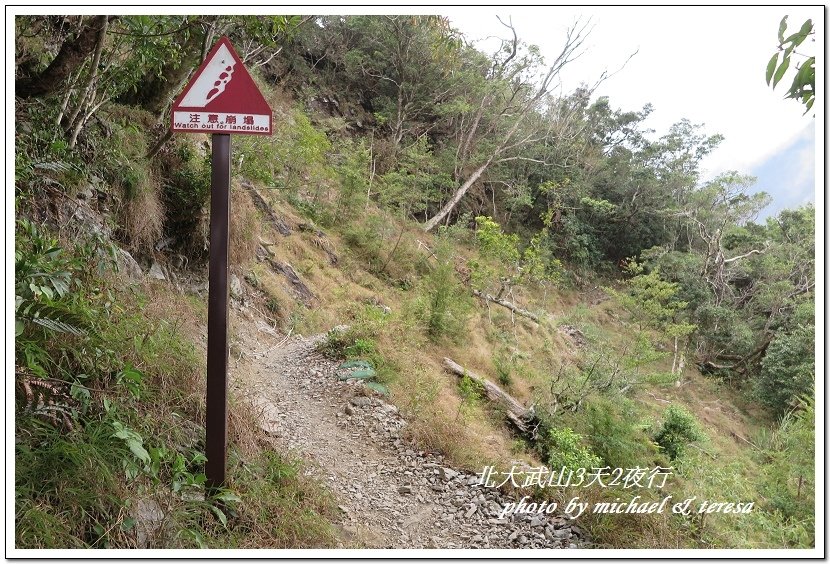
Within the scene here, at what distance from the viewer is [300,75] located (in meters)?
17.9

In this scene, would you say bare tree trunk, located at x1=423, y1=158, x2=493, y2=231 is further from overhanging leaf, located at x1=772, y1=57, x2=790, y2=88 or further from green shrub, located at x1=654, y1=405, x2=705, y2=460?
overhanging leaf, located at x1=772, y1=57, x2=790, y2=88

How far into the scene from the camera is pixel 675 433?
7551 mm

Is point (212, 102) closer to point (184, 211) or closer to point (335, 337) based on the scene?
point (184, 211)

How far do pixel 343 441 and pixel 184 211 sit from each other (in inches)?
126

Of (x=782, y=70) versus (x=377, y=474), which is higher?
(x=782, y=70)

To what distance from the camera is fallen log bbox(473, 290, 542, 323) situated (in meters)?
13.8

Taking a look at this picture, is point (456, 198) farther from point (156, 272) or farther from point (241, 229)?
point (156, 272)

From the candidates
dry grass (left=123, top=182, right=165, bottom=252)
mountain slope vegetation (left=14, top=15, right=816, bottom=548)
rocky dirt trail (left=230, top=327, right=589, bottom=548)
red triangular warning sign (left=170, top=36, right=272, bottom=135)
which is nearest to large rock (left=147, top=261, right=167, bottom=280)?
mountain slope vegetation (left=14, top=15, right=816, bottom=548)

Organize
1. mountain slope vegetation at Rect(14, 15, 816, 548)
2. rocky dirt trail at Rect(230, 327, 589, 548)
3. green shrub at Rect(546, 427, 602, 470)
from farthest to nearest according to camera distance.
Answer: green shrub at Rect(546, 427, 602, 470), rocky dirt trail at Rect(230, 327, 589, 548), mountain slope vegetation at Rect(14, 15, 816, 548)

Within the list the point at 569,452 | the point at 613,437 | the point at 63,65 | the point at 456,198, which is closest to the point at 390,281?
the point at 456,198

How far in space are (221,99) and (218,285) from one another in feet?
2.80

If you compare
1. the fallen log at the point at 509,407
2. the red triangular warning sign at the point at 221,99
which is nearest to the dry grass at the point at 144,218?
the red triangular warning sign at the point at 221,99

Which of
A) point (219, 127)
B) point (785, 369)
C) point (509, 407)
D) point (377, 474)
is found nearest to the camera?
point (219, 127)

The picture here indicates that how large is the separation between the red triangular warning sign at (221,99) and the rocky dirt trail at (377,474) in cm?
223
